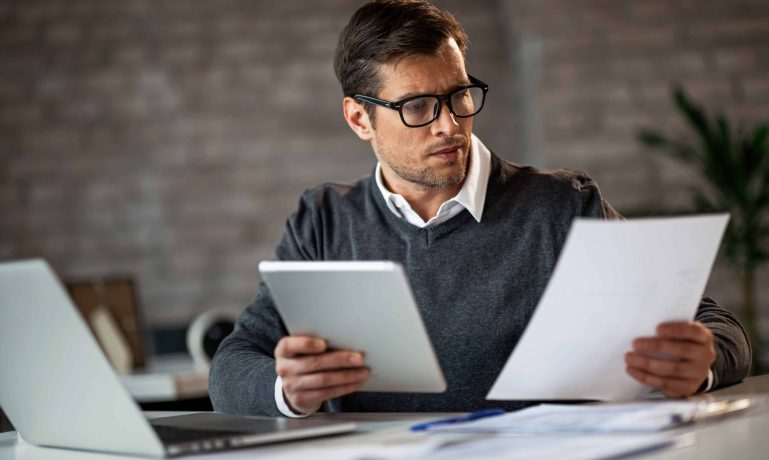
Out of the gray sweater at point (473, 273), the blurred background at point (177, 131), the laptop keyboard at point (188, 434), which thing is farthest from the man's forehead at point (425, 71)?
the blurred background at point (177, 131)

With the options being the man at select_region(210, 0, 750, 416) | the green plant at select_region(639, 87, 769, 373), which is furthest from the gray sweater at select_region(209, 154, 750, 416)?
the green plant at select_region(639, 87, 769, 373)

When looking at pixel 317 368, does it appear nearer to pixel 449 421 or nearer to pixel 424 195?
pixel 449 421

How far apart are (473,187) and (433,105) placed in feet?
0.55

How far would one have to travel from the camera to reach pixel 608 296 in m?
1.21

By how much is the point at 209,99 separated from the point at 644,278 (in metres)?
3.89

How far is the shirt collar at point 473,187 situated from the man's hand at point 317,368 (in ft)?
1.84

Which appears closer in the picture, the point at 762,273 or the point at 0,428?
the point at 0,428

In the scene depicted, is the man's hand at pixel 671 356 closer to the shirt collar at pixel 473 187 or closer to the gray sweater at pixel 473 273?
the gray sweater at pixel 473 273

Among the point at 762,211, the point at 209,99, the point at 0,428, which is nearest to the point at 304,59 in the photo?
the point at 209,99

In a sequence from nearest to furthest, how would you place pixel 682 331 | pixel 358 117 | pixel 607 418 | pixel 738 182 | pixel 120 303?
pixel 607 418
pixel 682 331
pixel 358 117
pixel 120 303
pixel 738 182

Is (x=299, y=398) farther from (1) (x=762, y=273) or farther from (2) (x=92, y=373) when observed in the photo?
(1) (x=762, y=273)

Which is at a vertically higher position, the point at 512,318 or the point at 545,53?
the point at 545,53

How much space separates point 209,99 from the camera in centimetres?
486

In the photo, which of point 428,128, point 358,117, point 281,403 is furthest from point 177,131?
point 281,403
